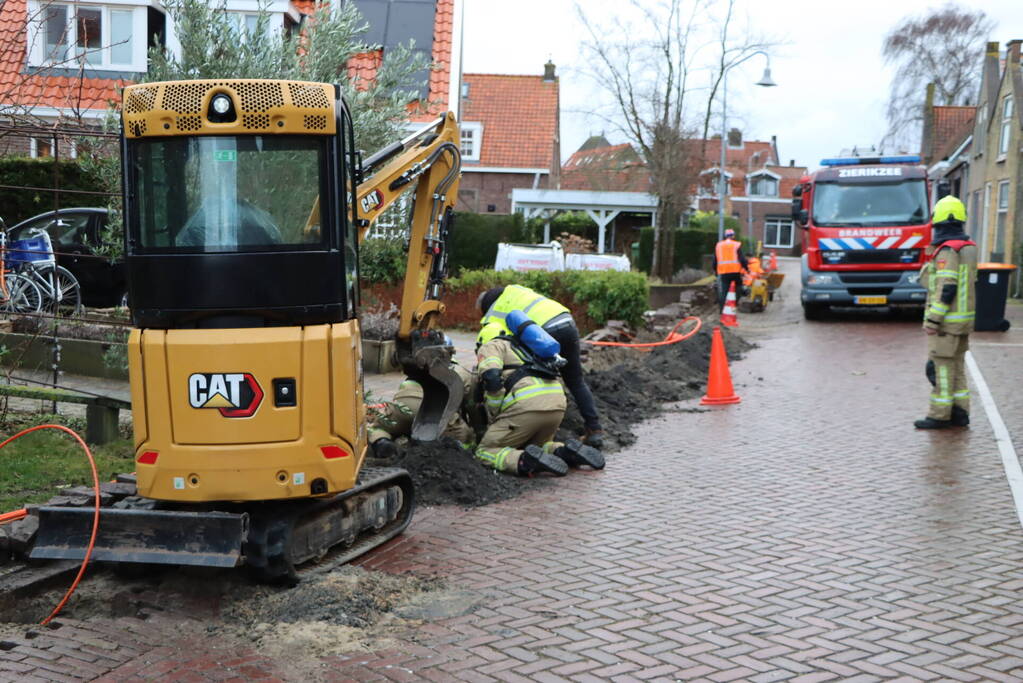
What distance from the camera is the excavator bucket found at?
26.7 ft

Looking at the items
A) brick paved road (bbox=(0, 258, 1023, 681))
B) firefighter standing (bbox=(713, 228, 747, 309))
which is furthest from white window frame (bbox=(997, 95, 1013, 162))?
brick paved road (bbox=(0, 258, 1023, 681))

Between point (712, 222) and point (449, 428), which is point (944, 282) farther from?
point (712, 222)

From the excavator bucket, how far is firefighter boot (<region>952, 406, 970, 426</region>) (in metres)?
5.14

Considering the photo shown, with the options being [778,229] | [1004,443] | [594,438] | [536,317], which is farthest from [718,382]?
[778,229]

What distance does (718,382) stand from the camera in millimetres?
11977

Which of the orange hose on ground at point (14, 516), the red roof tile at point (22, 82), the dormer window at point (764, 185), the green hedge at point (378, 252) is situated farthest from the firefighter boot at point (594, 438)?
the dormer window at point (764, 185)

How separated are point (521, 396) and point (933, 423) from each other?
4.40 metres

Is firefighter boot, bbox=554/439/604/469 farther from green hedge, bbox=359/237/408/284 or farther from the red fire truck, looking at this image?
the red fire truck

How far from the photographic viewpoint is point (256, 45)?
9.08 m

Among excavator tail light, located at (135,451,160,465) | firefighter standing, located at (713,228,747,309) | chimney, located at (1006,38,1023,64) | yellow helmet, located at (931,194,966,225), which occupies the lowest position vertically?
excavator tail light, located at (135,451,160,465)

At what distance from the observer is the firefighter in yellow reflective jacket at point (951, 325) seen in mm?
10188

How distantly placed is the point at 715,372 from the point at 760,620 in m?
6.68

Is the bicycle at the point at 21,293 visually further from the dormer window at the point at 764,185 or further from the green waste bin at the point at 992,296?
the dormer window at the point at 764,185

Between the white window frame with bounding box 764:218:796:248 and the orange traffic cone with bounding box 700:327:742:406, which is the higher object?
the white window frame with bounding box 764:218:796:248
